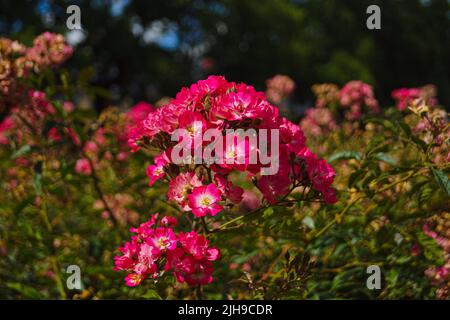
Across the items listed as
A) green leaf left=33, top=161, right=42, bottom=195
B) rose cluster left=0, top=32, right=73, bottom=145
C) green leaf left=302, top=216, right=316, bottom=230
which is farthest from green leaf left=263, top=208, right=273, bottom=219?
rose cluster left=0, top=32, right=73, bottom=145

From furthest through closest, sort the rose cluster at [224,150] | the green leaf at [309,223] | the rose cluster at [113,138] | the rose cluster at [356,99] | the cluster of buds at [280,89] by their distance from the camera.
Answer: the cluster of buds at [280,89], the rose cluster at [356,99], the rose cluster at [113,138], the green leaf at [309,223], the rose cluster at [224,150]

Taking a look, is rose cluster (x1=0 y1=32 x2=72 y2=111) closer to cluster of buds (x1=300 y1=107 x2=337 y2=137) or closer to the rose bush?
the rose bush

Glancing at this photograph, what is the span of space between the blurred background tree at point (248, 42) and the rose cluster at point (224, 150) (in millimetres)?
11840

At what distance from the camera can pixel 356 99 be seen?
3.37 meters

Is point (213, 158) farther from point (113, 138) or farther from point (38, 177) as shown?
point (113, 138)

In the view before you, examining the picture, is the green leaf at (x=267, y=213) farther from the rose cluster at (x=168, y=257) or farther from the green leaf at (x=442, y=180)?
the green leaf at (x=442, y=180)

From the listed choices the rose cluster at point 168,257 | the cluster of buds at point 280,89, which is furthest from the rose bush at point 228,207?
the cluster of buds at point 280,89

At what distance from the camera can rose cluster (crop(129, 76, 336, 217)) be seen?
113 centimetres

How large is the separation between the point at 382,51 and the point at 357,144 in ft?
67.7

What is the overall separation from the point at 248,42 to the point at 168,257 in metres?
19.4

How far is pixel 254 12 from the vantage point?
19500 mm

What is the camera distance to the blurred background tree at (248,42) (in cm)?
1602

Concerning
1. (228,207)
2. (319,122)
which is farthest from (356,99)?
(228,207)

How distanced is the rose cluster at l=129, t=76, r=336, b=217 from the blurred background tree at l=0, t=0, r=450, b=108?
11.8 m
